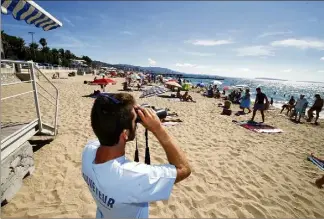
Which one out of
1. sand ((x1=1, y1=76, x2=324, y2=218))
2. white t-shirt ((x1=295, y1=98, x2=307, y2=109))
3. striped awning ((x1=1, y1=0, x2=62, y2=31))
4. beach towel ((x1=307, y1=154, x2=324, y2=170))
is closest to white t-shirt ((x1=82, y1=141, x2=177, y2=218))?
sand ((x1=1, y1=76, x2=324, y2=218))

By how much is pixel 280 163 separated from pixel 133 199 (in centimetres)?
562

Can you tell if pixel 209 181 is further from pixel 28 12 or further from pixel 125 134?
pixel 28 12

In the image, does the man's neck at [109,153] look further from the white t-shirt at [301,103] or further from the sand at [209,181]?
the white t-shirt at [301,103]

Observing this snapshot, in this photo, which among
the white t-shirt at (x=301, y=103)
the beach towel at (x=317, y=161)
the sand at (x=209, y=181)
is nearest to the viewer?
the sand at (x=209, y=181)

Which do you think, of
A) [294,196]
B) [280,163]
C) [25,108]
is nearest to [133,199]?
[294,196]

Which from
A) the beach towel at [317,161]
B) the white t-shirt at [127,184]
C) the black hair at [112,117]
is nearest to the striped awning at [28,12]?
the black hair at [112,117]

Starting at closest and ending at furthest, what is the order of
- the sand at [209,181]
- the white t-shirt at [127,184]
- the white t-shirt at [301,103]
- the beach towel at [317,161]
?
the white t-shirt at [127,184] → the sand at [209,181] → the beach towel at [317,161] → the white t-shirt at [301,103]

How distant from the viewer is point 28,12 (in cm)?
358

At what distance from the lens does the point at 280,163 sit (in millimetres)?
5539

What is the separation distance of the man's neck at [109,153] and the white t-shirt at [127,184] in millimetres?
25

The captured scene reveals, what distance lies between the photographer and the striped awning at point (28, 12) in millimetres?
3308

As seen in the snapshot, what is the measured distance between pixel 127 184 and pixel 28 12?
3884mm

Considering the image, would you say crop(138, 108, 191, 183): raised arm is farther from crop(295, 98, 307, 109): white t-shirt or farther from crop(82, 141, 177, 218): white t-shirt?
crop(295, 98, 307, 109): white t-shirt

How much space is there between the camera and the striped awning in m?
3.31
